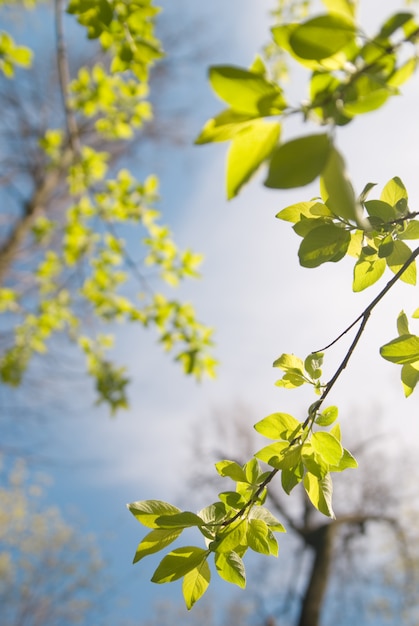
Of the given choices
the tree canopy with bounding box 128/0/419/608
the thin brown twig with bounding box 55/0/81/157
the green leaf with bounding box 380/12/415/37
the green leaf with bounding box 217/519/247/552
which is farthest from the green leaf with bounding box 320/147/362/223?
the thin brown twig with bounding box 55/0/81/157

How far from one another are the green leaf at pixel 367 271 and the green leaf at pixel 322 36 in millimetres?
332

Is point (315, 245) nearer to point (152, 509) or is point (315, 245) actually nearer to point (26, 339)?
point (152, 509)

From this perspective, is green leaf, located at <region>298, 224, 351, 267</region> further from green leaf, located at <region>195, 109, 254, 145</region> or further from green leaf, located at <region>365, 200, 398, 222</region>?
green leaf, located at <region>195, 109, 254, 145</region>

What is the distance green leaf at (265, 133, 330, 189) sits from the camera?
32 centimetres

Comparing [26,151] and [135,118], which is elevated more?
[26,151]

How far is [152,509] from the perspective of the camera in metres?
0.55

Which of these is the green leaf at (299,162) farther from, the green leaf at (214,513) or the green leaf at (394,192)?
the green leaf at (214,513)

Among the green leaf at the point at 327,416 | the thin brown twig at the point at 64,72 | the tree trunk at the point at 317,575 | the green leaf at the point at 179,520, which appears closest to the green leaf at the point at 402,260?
the green leaf at the point at 327,416

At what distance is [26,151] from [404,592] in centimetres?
1341

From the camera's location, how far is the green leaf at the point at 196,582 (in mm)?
572

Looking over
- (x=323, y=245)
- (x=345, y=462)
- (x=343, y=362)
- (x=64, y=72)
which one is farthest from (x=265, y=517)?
(x=64, y=72)

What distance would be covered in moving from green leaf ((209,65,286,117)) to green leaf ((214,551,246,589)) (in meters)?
0.51

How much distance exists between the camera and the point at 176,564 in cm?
56

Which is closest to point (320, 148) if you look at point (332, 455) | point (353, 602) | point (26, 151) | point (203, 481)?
point (332, 455)
